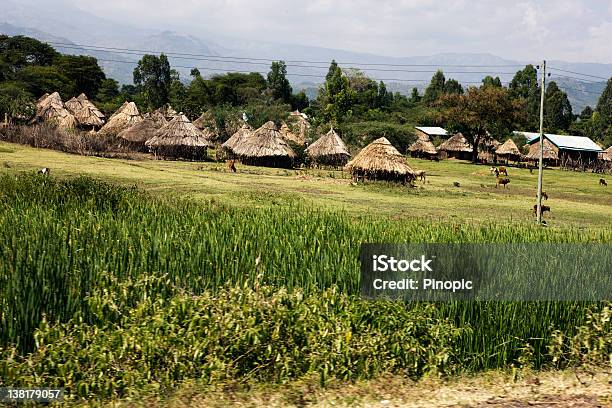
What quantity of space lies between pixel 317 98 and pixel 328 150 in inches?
1367

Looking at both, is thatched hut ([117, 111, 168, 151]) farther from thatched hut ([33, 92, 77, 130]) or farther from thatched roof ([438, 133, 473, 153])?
thatched roof ([438, 133, 473, 153])

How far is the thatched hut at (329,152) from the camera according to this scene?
35.0 m

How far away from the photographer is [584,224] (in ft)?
54.3

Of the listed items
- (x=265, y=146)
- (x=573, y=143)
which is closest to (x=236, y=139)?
(x=265, y=146)

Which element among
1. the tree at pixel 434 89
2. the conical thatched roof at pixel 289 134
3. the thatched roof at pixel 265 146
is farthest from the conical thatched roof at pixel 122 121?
the tree at pixel 434 89

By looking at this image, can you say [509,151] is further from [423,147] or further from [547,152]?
[423,147]

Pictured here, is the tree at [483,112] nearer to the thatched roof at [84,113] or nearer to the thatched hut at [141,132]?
the thatched hut at [141,132]

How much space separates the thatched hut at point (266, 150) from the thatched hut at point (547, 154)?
2187 cm

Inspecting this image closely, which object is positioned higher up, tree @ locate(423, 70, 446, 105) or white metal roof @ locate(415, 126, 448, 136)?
tree @ locate(423, 70, 446, 105)

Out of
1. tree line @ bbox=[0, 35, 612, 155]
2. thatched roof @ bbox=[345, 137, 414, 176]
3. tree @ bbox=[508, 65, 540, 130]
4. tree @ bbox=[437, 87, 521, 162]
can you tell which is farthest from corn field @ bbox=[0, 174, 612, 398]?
tree @ bbox=[508, 65, 540, 130]

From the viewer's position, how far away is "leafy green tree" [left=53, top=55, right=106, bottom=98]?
6431 centimetres

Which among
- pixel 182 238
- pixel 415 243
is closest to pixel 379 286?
pixel 415 243

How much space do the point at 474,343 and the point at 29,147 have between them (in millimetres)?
27909

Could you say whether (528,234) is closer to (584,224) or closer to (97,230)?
(97,230)
